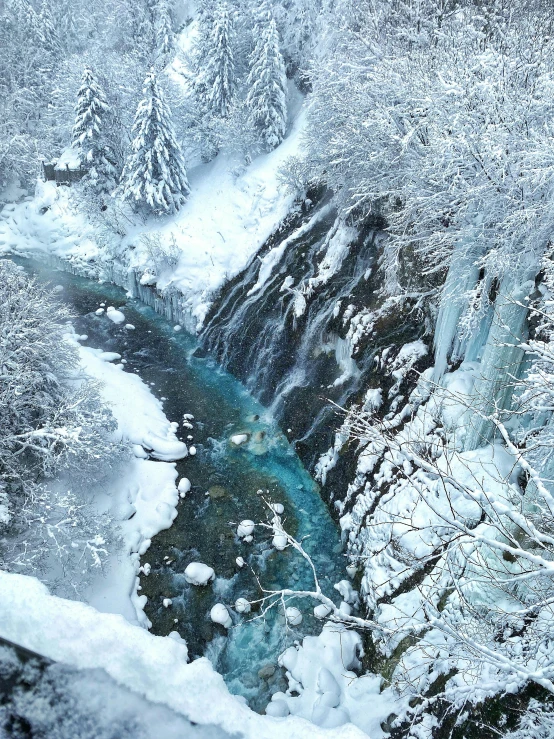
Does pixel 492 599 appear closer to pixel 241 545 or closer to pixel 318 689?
pixel 318 689

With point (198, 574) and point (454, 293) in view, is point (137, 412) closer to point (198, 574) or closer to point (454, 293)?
point (198, 574)

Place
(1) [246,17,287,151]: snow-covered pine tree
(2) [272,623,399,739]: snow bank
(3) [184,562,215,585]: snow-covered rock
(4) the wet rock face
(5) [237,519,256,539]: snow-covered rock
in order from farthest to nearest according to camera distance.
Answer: (1) [246,17,287,151]: snow-covered pine tree < (4) the wet rock face < (5) [237,519,256,539]: snow-covered rock < (3) [184,562,215,585]: snow-covered rock < (2) [272,623,399,739]: snow bank

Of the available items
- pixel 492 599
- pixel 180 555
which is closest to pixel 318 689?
pixel 492 599

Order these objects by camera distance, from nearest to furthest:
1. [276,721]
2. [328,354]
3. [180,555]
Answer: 1. [276,721]
2. [180,555]
3. [328,354]

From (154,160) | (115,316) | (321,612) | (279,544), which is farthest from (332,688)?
(154,160)

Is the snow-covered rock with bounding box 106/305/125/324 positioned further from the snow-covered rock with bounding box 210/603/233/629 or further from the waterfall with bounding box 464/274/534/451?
the waterfall with bounding box 464/274/534/451

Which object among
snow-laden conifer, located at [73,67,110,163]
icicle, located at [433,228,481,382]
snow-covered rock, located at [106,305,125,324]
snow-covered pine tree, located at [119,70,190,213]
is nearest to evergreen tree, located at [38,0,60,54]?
snow-laden conifer, located at [73,67,110,163]
